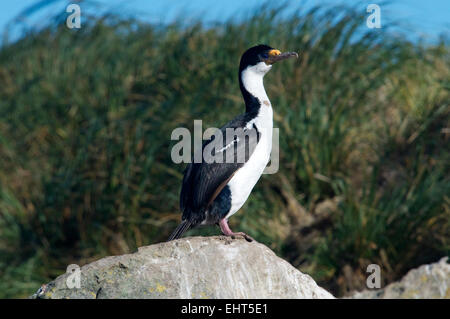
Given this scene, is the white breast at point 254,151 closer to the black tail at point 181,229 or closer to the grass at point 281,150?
the black tail at point 181,229

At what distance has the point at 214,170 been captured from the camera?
4.39m

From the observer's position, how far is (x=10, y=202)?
25.9 ft

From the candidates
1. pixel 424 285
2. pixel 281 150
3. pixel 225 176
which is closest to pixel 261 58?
pixel 225 176

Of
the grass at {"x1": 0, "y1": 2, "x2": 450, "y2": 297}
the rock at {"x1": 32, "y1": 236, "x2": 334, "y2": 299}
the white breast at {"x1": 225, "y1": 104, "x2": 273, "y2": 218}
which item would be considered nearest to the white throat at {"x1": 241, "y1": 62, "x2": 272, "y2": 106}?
the white breast at {"x1": 225, "y1": 104, "x2": 273, "y2": 218}

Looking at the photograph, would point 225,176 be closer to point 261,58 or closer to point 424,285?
point 261,58

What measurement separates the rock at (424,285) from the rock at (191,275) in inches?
59.5

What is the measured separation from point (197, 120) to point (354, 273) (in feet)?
7.77

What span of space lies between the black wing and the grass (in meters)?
2.19

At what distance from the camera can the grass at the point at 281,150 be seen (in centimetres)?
643

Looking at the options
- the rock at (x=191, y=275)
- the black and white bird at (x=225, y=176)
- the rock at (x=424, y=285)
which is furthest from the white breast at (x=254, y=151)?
the rock at (x=424, y=285)

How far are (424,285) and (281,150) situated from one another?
238cm
